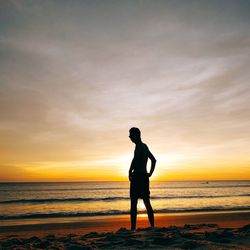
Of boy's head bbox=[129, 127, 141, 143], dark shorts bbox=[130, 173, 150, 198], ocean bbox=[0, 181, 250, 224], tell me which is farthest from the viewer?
ocean bbox=[0, 181, 250, 224]

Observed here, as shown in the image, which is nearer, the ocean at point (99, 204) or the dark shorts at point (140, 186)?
the dark shorts at point (140, 186)

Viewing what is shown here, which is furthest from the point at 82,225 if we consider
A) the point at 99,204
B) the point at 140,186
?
the point at 99,204

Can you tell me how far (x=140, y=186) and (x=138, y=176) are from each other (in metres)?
0.21

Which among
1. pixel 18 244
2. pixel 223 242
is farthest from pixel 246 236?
pixel 18 244

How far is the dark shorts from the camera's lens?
19.3 ft

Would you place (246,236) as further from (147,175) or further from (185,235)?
(147,175)

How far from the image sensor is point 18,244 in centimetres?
495

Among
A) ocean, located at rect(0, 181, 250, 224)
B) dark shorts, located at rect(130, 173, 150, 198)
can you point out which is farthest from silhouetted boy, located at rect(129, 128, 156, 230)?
ocean, located at rect(0, 181, 250, 224)

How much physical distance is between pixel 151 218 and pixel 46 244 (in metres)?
2.26

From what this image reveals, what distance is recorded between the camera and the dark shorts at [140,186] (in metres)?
5.88

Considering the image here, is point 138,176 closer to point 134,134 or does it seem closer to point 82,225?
point 134,134

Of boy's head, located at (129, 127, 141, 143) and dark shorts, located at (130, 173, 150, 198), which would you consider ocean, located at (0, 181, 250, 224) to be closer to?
dark shorts, located at (130, 173, 150, 198)

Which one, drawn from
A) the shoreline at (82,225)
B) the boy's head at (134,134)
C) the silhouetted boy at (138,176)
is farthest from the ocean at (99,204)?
the boy's head at (134,134)

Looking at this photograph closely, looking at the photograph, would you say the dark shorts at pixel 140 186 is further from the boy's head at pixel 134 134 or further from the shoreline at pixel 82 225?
the shoreline at pixel 82 225
